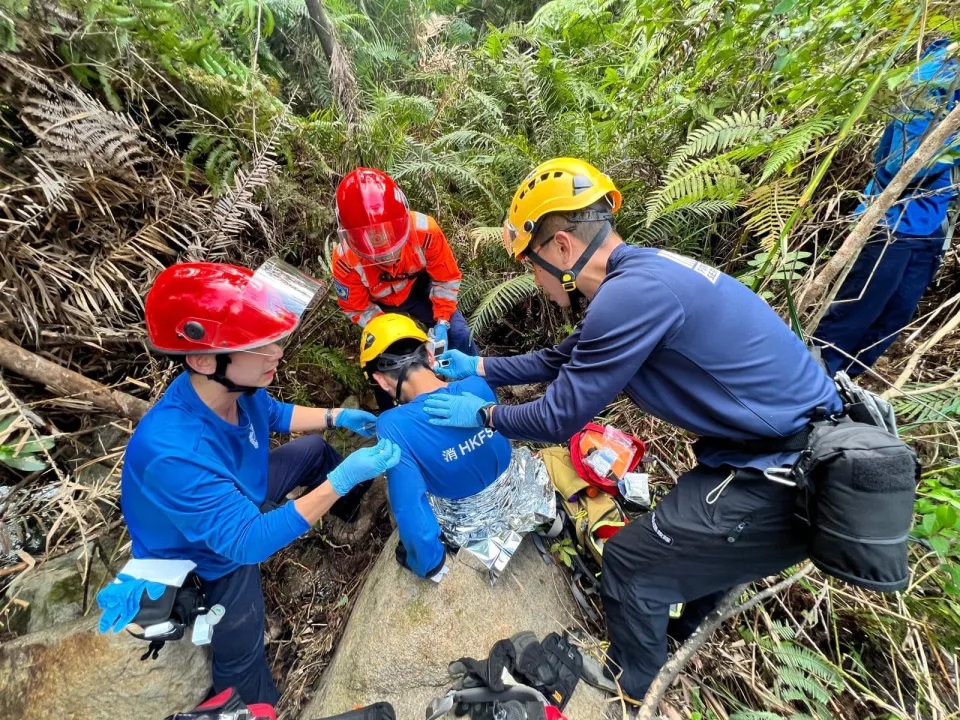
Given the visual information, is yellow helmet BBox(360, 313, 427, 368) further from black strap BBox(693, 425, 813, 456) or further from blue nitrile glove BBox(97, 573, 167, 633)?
black strap BBox(693, 425, 813, 456)

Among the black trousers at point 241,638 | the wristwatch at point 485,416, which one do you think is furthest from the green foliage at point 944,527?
the black trousers at point 241,638

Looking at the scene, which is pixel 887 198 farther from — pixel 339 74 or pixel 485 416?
pixel 339 74

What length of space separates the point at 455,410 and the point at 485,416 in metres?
0.18

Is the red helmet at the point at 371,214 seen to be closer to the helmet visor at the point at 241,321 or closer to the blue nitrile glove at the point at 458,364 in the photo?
the blue nitrile glove at the point at 458,364

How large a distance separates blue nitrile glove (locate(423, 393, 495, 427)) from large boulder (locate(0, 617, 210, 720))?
203cm

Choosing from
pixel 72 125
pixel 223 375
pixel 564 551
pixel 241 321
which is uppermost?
pixel 72 125

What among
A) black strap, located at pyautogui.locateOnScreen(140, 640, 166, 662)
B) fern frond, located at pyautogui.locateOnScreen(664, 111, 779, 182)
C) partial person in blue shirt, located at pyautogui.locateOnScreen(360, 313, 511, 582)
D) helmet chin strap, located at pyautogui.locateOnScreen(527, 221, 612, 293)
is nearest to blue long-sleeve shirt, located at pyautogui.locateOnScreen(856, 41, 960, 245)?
fern frond, located at pyautogui.locateOnScreen(664, 111, 779, 182)

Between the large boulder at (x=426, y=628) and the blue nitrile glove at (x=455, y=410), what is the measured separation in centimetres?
96

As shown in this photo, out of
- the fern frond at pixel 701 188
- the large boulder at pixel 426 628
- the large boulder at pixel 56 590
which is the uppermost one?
the fern frond at pixel 701 188

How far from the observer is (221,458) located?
212cm

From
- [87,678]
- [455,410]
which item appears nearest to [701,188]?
[455,410]

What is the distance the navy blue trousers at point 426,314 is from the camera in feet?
12.5

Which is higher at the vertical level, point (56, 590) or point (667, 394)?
point (667, 394)

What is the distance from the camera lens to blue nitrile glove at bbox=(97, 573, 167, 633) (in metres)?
1.94
